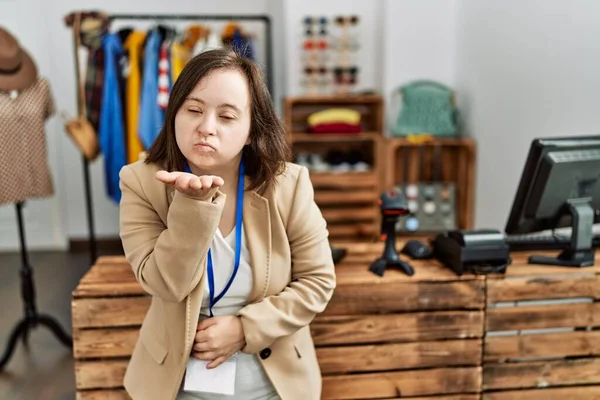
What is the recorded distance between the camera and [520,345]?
5.65 ft

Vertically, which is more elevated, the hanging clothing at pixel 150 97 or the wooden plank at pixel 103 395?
the hanging clothing at pixel 150 97

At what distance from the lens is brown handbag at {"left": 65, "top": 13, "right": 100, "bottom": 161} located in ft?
9.86

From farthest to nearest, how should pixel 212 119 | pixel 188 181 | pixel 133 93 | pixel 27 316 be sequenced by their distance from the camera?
pixel 133 93 → pixel 27 316 → pixel 212 119 → pixel 188 181

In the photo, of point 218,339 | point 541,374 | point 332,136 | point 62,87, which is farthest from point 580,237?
point 62,87

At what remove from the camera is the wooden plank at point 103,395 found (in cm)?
165

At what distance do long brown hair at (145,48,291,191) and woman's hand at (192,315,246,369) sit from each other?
281mm

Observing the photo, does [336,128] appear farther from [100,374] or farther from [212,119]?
[212,119]

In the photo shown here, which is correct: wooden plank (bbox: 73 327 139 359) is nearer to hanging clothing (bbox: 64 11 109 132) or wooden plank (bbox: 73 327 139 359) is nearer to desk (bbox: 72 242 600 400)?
desk (bbox: 72 242 600 400)

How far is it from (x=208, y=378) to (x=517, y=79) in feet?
8.06

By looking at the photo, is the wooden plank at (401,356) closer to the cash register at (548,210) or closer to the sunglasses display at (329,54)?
the cash register at (548,210)

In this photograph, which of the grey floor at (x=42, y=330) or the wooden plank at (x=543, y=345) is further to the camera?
the grey floor at (x=42, y=330)

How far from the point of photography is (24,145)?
8.48 ft

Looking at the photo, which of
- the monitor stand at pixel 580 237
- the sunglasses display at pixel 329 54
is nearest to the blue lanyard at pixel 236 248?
the monitor stand at pixel 580 237

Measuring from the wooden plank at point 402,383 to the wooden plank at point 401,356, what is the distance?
20 mm
